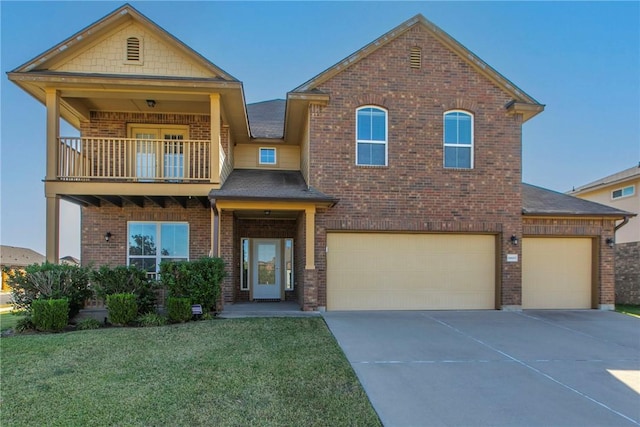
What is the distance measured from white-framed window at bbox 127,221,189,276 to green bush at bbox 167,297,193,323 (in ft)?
8.90

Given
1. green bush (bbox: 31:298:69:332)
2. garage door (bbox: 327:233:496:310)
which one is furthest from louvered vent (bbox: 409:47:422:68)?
green bush (bbox: 31:298:69:332)

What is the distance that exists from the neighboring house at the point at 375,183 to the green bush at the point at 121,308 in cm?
224

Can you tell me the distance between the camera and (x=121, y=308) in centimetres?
861

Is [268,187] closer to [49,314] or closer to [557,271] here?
[49,314]

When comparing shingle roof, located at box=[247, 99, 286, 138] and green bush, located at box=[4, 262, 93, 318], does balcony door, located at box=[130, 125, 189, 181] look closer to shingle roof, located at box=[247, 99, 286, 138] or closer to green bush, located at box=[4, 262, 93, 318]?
shingle roof, located at box=[247, 99, 286, 138]

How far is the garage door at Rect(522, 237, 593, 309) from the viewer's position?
37.7 ft

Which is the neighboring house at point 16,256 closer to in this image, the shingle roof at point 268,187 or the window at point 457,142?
the shingle roof at point 268,187

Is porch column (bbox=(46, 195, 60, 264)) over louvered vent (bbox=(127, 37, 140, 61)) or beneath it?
beneath

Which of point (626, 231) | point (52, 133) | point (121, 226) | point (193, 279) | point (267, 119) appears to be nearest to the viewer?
point (193, 279)

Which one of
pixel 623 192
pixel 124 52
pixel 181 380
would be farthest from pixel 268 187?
pixel 623 192

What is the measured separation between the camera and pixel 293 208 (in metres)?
10.1

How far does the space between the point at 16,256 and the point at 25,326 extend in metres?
31.5

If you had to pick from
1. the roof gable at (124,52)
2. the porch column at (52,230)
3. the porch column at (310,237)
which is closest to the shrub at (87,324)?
the porch column at (52,230)

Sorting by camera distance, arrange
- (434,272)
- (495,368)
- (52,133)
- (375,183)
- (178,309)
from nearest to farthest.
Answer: (495,368) → (178,309) → (52,133) → (375,183) → (434,272)
